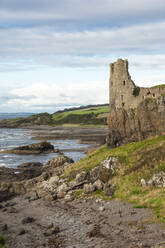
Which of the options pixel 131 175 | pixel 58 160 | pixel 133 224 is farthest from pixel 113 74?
pixel 133 224

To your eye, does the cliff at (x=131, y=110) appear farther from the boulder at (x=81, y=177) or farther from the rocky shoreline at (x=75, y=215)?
the boulder at (x=81, y=177)

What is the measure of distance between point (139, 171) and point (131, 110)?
81.9 ft

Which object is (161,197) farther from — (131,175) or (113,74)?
(113,74)

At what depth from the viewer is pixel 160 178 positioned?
3281 cm

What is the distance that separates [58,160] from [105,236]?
37685 mm

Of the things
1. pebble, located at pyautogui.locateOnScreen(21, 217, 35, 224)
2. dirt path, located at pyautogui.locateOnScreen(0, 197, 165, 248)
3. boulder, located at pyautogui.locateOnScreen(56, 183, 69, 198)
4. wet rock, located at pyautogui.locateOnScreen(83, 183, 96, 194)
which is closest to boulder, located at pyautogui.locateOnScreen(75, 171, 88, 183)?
boulder, located at pyautogui.locateOnScreen(56, 183, 69, 198)

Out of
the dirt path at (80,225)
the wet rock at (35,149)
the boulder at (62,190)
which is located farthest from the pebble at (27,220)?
the wet rock at (35,149)

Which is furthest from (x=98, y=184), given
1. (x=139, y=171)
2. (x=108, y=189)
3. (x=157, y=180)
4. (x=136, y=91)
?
(x=136, y=91)

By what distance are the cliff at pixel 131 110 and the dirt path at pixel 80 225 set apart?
26.0 m

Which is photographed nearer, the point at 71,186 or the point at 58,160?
the point at 71,186

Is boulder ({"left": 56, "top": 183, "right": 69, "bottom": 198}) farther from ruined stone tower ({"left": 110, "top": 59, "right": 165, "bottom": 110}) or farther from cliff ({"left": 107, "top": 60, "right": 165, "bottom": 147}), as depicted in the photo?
ruined stone tower ({"left": 110, "top": 59, "right": 165, "bottom": 110})

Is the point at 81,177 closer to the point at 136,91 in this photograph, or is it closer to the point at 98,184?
the point at 98,184

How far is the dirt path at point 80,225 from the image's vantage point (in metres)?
22.2

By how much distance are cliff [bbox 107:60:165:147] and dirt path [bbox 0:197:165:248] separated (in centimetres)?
2605
